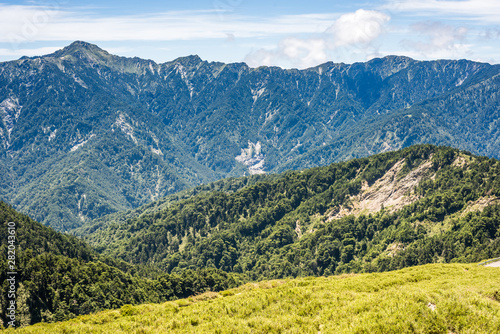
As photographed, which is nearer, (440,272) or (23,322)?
(440,272)

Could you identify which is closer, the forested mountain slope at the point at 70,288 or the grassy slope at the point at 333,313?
the grassy slope at the point at 333,313

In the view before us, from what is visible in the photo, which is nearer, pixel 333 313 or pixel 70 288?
pixel 333 313

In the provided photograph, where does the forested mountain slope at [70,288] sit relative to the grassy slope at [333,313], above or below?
below

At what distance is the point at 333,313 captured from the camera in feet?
132

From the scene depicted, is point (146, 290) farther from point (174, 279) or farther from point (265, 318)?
point (265, 318)

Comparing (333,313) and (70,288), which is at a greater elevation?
(333,313)

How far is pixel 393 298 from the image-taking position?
40.4 m

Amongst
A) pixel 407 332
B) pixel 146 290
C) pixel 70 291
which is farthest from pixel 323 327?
pixel 146 290

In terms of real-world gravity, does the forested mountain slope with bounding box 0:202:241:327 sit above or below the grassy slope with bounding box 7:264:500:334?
below

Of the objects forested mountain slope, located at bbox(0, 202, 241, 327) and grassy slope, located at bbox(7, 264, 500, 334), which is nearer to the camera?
grassy slope, located at bbox(7, 264, 500, 334)

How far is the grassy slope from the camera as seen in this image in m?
33.6

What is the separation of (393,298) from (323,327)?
31.1 feet

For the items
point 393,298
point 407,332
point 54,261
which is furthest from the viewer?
point 54,261

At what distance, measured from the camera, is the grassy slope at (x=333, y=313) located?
33562mm
